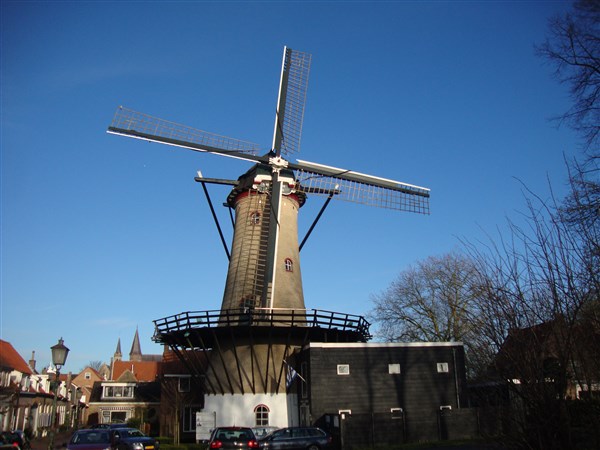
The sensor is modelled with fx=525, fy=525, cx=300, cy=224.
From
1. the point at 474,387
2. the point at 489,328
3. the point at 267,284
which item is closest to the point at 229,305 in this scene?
the point at 267,284

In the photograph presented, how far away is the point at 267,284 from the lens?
961 inches

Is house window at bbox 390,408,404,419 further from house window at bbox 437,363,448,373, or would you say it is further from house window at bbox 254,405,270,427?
house window at bbox 254,405,270,427

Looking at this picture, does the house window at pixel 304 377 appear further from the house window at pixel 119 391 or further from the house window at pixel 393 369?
the house window at pixel 119 391

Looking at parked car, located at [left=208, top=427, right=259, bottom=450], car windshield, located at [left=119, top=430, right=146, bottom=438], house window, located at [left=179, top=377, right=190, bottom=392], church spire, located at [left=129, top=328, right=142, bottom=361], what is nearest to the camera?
parked car, located at [left=208, top=427, right=259, bottom=450]

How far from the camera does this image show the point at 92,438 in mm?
15992

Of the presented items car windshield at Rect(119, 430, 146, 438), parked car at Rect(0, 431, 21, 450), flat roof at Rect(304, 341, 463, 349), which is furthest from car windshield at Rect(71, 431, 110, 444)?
flat roof at Rect(304, 341, 463, 349)

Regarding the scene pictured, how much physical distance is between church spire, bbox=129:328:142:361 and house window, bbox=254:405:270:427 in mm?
106836

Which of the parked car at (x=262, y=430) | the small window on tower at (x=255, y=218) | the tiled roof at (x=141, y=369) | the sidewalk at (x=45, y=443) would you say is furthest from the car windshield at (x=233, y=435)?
the tiled roof at (x=141, y=369)

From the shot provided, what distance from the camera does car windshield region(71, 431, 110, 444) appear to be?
51.6 ft

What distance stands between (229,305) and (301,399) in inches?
222

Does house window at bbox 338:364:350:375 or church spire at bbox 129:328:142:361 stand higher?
church spire at bbox 129:328:142:361

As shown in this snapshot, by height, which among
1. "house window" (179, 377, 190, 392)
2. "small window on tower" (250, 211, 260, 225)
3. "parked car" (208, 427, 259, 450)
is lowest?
"parked car" (208, 427, 259, 450)

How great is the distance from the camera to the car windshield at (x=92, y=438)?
15742 millimetres

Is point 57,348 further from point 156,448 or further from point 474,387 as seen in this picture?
point 474,387
